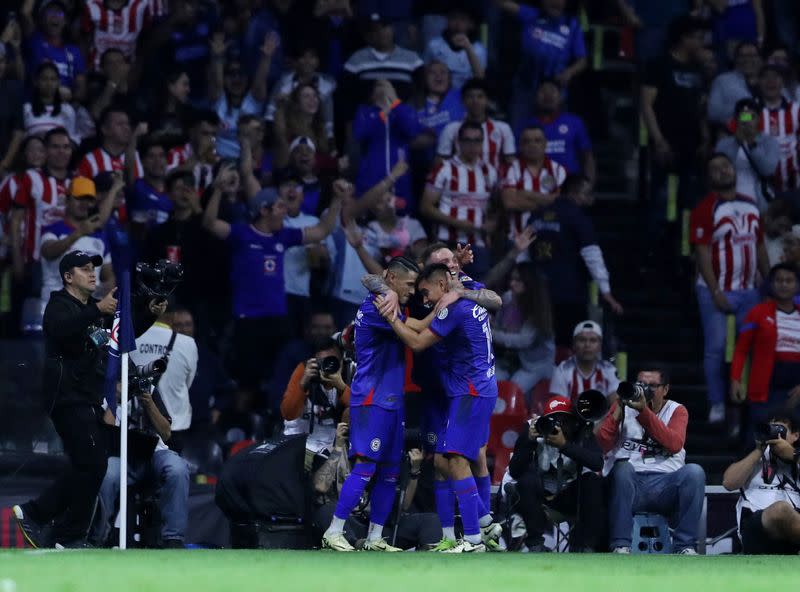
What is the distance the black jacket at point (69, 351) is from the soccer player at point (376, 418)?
1745mm

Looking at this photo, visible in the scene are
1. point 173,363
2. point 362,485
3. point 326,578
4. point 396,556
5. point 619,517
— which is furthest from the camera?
point 173,363

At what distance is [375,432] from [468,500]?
75 centimetres

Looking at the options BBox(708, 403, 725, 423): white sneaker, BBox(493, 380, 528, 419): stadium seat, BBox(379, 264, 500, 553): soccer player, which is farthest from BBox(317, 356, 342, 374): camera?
BBox(708, 403, 725, 423): white sneaker

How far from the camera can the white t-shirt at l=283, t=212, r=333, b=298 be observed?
53.8ft

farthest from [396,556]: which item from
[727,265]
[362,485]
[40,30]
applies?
[40,30]

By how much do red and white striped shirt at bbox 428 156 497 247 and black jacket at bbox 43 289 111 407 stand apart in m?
4.85

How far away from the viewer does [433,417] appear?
505 inches

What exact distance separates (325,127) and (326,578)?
7912mm

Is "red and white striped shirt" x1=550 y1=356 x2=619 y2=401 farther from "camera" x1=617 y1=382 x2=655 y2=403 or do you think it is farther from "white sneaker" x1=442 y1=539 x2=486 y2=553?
"white sneaker" x1=442 y1=539 x2=486 y2=553

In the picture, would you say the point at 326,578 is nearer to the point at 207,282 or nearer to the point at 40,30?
the point at 207,282

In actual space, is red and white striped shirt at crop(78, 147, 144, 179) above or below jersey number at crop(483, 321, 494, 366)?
above

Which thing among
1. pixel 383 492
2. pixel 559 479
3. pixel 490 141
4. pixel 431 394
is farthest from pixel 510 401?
pixel 383 492

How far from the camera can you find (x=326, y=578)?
10.2 meters

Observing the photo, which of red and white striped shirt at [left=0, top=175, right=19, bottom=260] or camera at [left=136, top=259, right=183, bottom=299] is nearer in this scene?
camera at [left=136, top=259, right=183, bottom=299]
